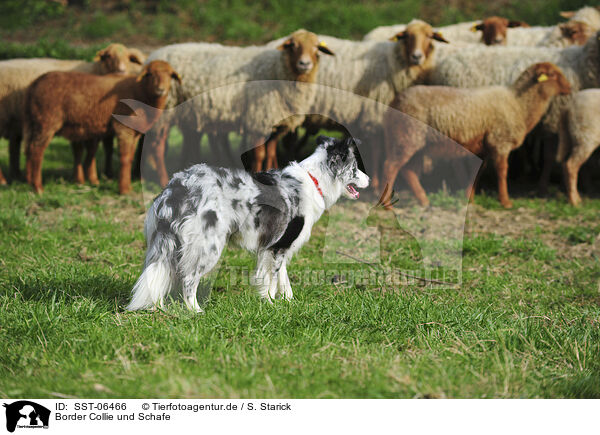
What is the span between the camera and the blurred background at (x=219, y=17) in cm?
1805

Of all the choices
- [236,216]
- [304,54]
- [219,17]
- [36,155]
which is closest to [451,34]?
[304,54]

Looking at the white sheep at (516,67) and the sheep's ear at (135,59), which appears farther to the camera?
the sheep's ear at (135,59)

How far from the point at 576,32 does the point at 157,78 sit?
6703 mm

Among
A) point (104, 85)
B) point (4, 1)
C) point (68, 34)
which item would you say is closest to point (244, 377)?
point (104, 85)

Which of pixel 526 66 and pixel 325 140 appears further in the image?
pixel 526 66

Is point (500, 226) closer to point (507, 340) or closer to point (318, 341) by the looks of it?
point (507, 340)

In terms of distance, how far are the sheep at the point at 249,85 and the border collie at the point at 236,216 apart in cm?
211

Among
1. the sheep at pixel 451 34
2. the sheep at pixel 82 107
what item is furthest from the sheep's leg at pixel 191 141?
the sheep at pixel 451 34

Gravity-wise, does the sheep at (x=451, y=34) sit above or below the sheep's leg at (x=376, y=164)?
above

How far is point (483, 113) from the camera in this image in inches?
287

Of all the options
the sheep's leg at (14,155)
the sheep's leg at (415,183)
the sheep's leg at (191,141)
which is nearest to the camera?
the sheep's leg at (191,141)

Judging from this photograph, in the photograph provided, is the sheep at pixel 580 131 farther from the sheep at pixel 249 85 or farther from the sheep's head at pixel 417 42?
the sheep at pixel 249 85

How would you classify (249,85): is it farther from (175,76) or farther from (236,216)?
(236,216)
